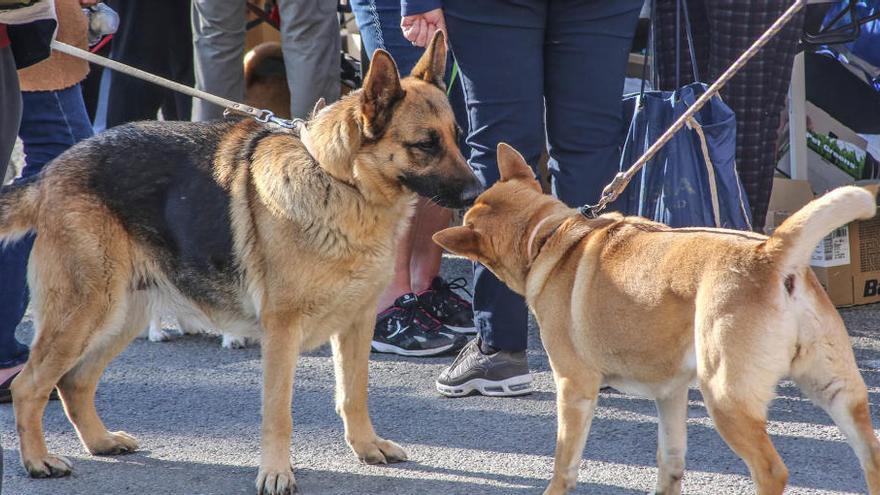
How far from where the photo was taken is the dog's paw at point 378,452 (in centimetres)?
359

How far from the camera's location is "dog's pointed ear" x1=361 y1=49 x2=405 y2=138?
3.30 metres

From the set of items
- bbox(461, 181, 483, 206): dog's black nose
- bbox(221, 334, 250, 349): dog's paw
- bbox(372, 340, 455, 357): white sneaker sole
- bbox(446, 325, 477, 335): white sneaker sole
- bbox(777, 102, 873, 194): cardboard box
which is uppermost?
bbox(461, 181, 483, 206): dog's black nose

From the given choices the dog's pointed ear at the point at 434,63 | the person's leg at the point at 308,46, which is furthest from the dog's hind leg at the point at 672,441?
the person's leg at the point at 308,46

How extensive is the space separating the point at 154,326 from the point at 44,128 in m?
1.35

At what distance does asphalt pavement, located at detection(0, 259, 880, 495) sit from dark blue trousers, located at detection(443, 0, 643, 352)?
586 mm

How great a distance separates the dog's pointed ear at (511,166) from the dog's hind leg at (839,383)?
112cm

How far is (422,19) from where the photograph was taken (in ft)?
12.7

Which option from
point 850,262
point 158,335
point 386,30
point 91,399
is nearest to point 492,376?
point 91,399

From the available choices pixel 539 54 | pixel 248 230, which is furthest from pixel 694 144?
pixel 248 230

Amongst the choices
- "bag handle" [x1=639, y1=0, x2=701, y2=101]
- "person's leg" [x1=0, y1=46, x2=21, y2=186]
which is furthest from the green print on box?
"person's leg" [x1=0, y1=46, x2=21, y2=186]

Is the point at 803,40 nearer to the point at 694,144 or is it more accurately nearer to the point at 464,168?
the point at 694,144

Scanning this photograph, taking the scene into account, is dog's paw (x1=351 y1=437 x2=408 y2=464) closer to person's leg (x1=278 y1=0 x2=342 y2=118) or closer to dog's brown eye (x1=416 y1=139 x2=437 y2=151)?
dog's brown eye (x1=416 y1=139 x2=437 y2=151)

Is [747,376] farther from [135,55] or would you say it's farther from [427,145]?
[135,55]

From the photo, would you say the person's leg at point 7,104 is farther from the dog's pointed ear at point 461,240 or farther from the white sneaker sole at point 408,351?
the white sneaker sole at point 408,351
